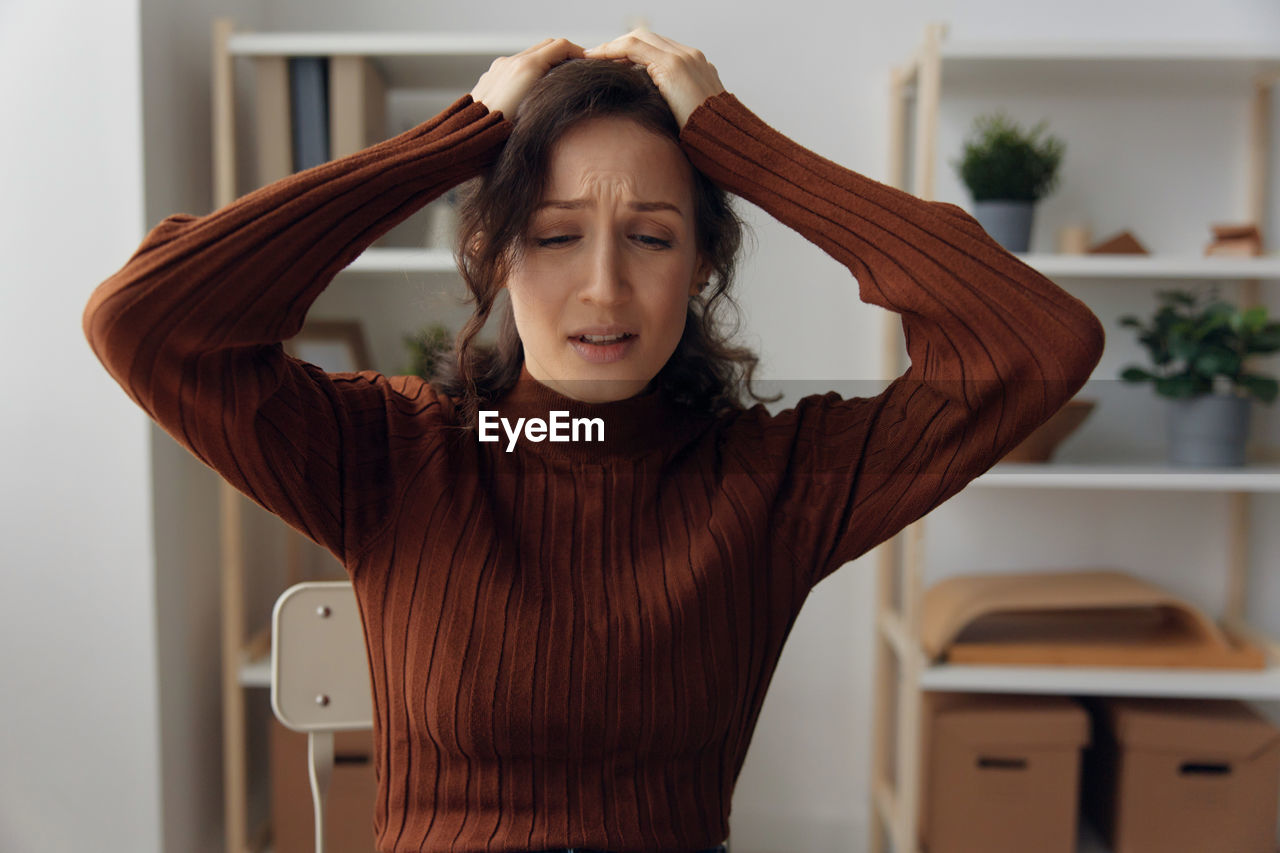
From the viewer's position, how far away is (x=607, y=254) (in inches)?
27.7

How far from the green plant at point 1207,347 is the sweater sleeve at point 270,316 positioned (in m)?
1.33

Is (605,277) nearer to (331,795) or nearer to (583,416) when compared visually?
(583,416)

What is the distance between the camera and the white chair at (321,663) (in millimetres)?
1086

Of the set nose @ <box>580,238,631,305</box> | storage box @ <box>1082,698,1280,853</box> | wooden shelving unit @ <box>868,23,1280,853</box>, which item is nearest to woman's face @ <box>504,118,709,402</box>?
nose @ <box>580,238,631,305</box>

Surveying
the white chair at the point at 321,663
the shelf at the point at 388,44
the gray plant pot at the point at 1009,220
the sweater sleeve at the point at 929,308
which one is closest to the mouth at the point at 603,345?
the sweater sleeve at the point at 929,308

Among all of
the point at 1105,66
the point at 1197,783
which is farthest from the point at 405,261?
the point at 1197,783

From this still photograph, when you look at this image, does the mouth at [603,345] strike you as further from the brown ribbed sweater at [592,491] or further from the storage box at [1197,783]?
the storage box at [1197,783]

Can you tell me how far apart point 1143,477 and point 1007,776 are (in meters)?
0.55

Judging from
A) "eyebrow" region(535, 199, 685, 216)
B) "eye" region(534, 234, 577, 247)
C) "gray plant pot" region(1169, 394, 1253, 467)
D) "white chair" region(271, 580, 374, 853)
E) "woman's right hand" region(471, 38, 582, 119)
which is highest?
"woman's right hand" region(471, 38, 582, 119)

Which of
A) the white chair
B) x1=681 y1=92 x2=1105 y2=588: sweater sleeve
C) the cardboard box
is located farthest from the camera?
the cardboard box

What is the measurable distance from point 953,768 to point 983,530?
485mm

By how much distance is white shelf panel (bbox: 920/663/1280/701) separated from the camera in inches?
61.6

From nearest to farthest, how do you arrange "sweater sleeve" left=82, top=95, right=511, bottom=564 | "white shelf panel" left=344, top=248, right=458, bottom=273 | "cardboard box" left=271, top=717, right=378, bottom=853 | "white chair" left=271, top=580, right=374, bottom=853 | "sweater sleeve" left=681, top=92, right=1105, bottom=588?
1. "sweater sleeve" left=82, top=95, right=511, bottom=564
2. "sweater sleeve" left=681, top=92, right=1105, bottom=588
3. "white chair" left=271, top=580, right=374, bottom=853
4. "white shelf panel" left=344, top=248, right=458, bottom=273
5. "cardboard box" left=271, top=717, right=378, bottom=853

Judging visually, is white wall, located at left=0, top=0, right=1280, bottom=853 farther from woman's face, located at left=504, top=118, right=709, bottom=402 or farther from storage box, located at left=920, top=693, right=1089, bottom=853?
woman's face, located at left=504, top=118, right=709, bottom=402
